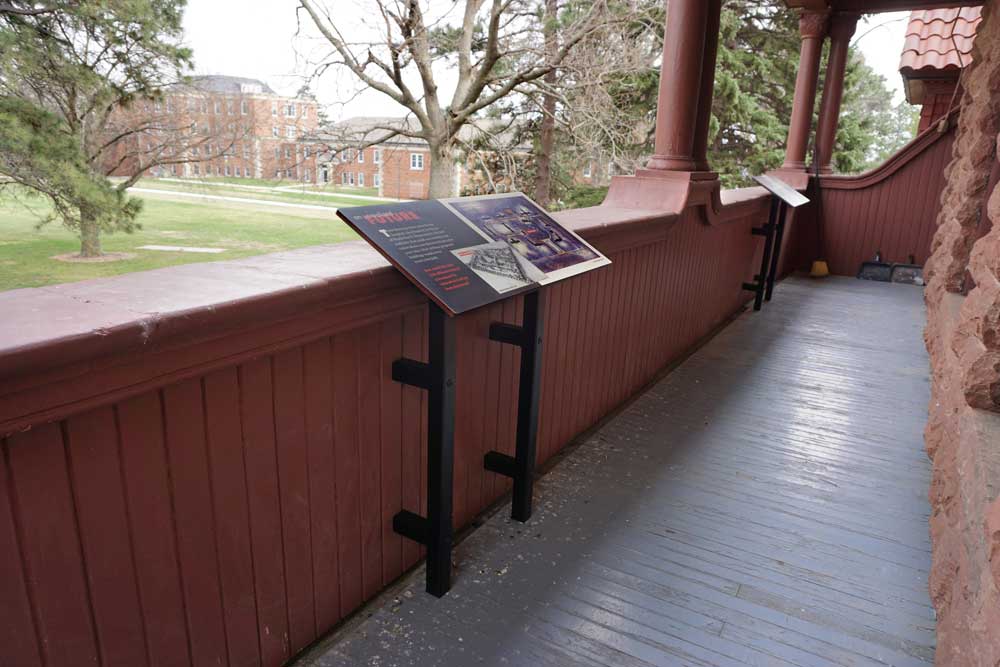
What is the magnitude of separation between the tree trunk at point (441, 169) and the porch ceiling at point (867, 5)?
7.58m

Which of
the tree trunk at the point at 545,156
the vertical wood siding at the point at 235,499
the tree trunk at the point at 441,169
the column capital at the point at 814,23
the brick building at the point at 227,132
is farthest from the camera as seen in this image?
the tree trunk at the point at 545,156

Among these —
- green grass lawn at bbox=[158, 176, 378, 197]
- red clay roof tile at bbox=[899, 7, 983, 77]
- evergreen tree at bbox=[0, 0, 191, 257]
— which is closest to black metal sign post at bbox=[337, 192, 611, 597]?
evergreen tree at bbox=[0, 0, 191, 257]

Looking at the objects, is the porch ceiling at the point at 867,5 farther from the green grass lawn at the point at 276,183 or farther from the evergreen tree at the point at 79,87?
the green grass lawn at the point at 276,183

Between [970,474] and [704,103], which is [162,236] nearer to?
[704,103]

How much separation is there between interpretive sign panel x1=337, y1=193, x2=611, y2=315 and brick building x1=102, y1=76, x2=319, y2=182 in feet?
38.4

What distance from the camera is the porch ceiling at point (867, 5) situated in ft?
25.0

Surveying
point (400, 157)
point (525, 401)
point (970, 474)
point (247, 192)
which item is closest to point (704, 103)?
point (525, 401)

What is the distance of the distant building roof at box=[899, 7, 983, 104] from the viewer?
31.9 feet

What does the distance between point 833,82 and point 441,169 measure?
7776 millimetres

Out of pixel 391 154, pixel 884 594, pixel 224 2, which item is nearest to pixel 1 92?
pixel 224 2

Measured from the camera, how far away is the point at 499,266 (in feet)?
6.59

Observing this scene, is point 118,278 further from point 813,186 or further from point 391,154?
point 391,154

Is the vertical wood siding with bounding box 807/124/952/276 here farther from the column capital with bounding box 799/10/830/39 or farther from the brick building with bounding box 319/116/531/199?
the brick building with bounding box 319/116/531/199

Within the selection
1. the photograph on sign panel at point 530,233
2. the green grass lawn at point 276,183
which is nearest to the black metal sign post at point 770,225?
the photograph on sign panel at point 530,233
